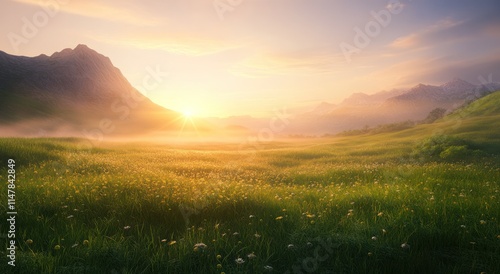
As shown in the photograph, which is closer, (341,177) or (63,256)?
(63,256)

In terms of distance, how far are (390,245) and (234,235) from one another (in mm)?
2672

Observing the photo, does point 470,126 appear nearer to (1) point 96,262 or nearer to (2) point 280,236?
(2) point 280,236

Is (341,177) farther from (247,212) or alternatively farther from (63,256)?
(63,256)

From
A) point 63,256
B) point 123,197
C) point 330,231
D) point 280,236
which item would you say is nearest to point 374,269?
point 330,231

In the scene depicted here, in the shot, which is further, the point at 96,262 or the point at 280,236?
the point at 280,236

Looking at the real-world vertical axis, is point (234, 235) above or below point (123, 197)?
below

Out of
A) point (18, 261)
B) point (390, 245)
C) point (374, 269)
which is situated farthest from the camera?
point (390, 245)

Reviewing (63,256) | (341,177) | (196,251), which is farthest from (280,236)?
(341,177)

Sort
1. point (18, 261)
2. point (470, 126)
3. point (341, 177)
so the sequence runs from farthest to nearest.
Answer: point (470, 126), point (341, 177), point (18, 261)

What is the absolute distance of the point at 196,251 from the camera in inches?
208

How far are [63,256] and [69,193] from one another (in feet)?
11.1

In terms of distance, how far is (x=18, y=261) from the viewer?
4750 millimetres

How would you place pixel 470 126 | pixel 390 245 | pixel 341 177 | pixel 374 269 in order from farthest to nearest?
pixel 470 126
pixel 341 177
pixel 390 245
pixel 374 269

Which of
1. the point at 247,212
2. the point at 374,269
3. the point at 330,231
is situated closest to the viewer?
the point at 374,269
